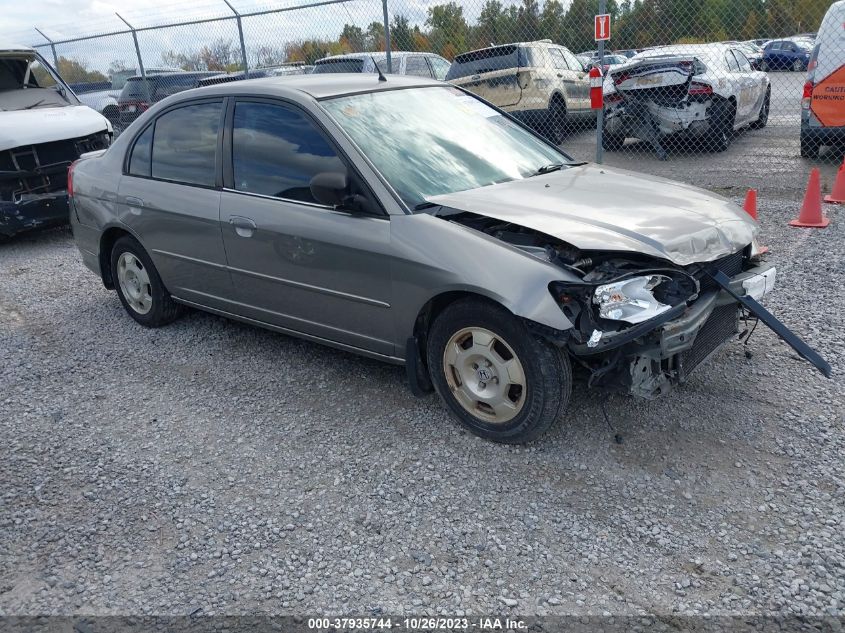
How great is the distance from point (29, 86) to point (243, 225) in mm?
6784

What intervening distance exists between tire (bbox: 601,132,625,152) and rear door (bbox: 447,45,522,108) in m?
1.54

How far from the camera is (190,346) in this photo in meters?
5.20

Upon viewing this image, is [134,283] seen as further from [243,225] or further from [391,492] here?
[391,492]

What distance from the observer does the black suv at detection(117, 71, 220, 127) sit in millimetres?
15590

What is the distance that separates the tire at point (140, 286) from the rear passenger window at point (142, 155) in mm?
511

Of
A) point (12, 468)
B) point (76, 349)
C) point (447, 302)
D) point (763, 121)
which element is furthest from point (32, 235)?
point (763, 121)

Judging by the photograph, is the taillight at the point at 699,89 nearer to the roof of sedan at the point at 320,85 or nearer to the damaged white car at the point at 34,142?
the roof of sedan at the point at 320,85

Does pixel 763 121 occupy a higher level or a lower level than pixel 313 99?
lower

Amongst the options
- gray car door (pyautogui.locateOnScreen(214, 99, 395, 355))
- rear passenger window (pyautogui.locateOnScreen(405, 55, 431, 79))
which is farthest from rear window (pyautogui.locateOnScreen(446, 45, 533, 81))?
gray car door (pyautogui.locateOnScreen(214, 99, 395, 355))

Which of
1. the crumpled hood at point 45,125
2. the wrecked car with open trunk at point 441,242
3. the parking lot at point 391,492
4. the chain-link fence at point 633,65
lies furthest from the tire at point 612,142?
the crumpled hood at point 45,125

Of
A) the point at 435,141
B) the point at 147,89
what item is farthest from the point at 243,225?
the point at 147,89

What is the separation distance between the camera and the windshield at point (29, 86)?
893cm

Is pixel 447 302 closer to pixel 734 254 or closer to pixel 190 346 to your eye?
pixel 734 254

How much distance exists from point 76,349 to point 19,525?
2.24 meters
